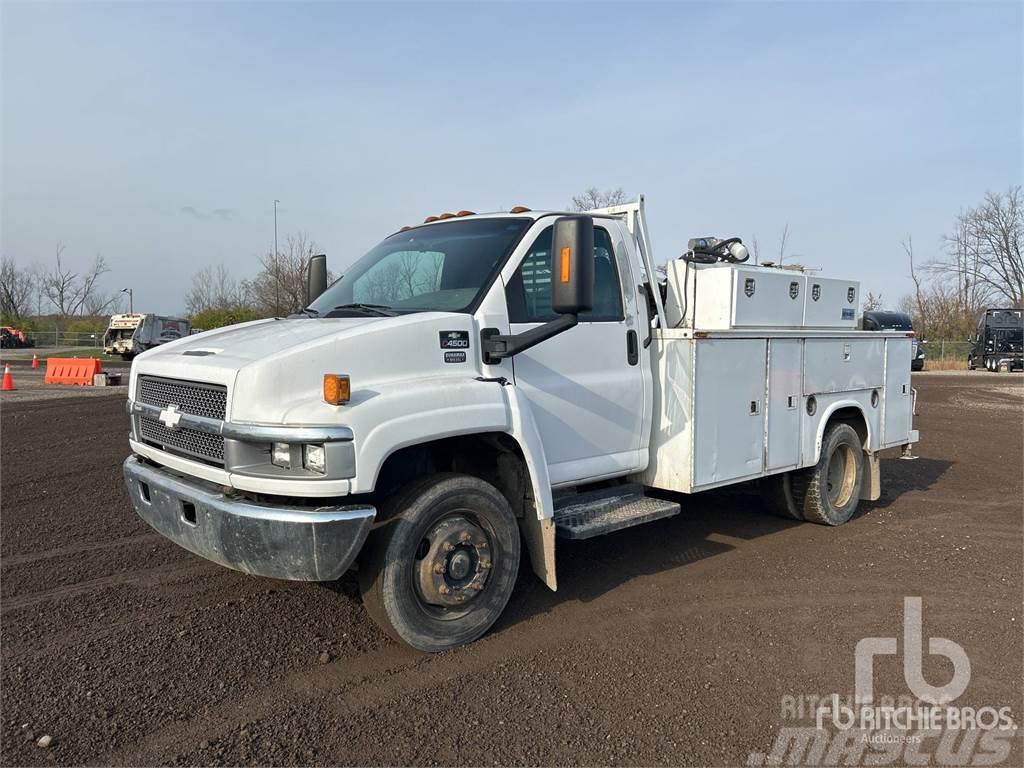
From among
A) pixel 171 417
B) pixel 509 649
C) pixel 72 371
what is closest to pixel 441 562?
pixel 509 649

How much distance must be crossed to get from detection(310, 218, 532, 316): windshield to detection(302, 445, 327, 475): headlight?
1199 mm

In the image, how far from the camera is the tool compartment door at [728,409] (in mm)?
5277

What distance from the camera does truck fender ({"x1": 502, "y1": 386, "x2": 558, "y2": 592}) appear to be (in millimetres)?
4219

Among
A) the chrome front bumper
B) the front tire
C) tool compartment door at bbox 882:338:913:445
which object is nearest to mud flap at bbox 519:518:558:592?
the front tire

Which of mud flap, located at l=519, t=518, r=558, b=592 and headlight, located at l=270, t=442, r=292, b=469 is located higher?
headlight, located at l=270, t=442, r=292, b=469

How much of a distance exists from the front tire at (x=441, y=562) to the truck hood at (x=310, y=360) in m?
0.62

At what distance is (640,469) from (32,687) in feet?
11.9

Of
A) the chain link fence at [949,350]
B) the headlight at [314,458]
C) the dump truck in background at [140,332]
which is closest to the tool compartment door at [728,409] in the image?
the headlight at [314,458]

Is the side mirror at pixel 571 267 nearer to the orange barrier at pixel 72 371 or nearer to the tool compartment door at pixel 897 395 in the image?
the tool compartment door at pixel 897 395

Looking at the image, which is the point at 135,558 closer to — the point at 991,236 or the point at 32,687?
the point at 32,687

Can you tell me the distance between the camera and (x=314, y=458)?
11.6 feet

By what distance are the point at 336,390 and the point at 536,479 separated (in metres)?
1.29

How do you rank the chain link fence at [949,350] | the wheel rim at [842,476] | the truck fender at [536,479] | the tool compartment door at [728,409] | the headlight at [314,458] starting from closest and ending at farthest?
the headlight at [314,458], the truck fender at [536,479], the tool compartment door at [728,409], the wheel rim at [842,476], the chain link fence at [949,350]

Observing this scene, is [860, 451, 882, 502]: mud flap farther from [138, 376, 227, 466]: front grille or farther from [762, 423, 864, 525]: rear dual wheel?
[138, 376, 227, 466]: front grille
